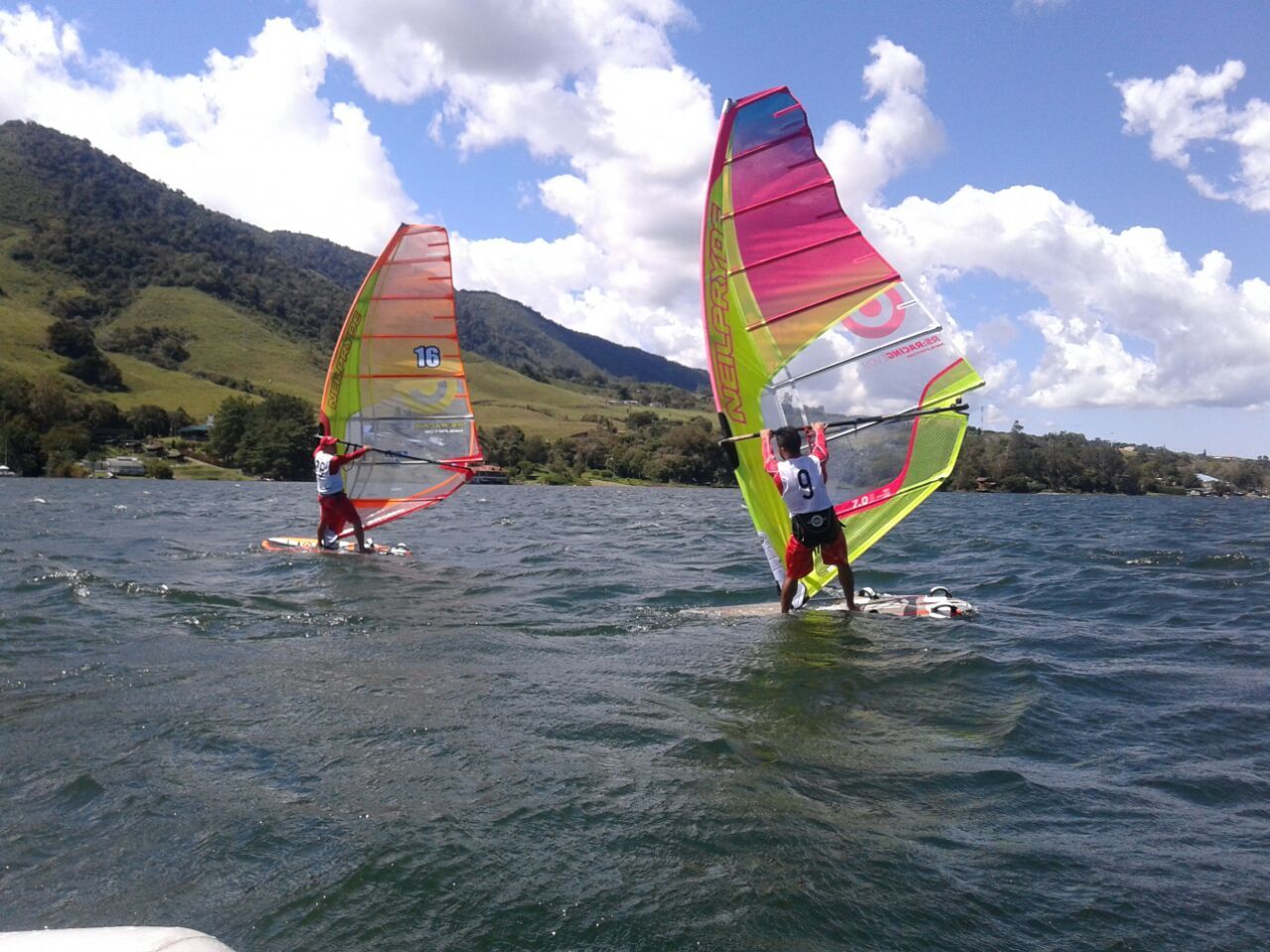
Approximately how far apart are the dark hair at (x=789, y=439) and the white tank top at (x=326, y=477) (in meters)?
9.05

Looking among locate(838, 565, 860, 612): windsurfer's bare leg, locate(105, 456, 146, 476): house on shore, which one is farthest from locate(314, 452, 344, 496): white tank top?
locate(105, 456, 146, 476): house on shore

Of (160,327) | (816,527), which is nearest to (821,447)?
(816,527)

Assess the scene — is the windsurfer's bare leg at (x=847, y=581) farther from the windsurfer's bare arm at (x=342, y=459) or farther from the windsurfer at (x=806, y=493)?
the windsurfer's bare arm at (x=342, y=459)

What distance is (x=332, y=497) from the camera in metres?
16.2

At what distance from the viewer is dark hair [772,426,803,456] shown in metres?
9.59

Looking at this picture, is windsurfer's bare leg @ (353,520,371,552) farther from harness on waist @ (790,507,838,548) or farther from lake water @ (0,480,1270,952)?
harness on waist @ (790,507,838,548)

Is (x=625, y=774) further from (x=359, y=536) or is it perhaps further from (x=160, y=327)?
(x=160, y=327)

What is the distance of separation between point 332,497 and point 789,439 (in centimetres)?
942

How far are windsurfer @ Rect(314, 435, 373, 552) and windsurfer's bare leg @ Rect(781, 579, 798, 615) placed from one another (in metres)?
8.53

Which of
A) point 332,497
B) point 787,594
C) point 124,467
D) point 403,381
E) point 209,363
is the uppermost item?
point 209,363

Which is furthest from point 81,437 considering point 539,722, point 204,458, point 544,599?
point 539,722

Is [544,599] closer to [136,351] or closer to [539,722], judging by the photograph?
[539,722]

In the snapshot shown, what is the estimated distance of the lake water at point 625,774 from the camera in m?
3.65

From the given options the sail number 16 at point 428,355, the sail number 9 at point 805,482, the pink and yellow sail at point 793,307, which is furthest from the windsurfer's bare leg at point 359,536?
the sail number 9 at point 805,482
